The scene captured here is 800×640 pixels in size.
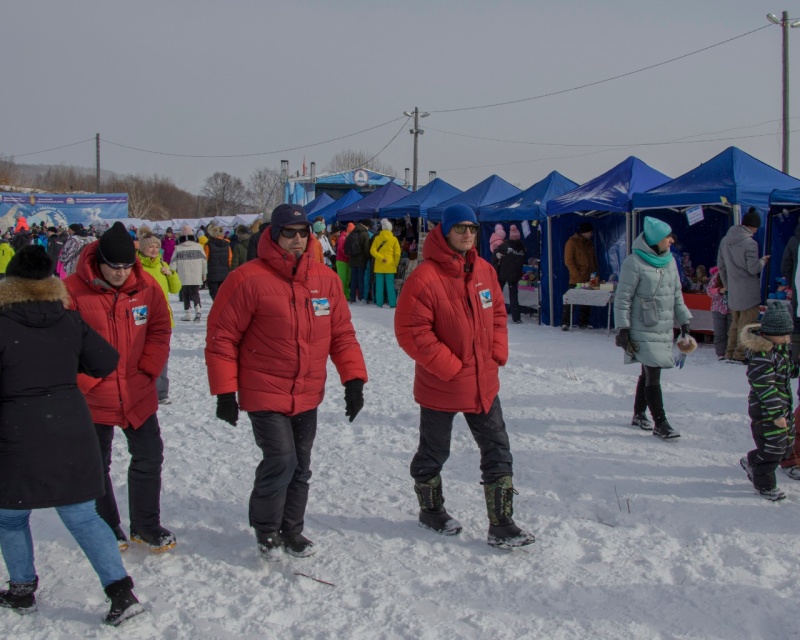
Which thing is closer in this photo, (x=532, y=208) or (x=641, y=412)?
(x=641, y=412)

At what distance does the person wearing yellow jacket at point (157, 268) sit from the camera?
649cm

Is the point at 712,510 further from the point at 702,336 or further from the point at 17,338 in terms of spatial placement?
the point at 702,336

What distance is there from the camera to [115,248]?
336 cm

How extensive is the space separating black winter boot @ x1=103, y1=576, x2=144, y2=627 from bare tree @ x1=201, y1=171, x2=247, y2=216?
9213 cm

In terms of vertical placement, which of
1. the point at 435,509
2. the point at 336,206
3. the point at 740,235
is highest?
the point at 336,206

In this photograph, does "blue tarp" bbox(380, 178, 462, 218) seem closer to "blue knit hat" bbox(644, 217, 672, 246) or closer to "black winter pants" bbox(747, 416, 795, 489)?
"blue knit hat" bbox(644, 217, 672, 246)

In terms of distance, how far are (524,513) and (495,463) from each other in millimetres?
677

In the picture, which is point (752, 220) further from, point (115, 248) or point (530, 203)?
point (115, 248)

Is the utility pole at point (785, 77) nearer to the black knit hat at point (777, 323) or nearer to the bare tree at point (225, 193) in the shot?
the black knit hat at point (777, 323)

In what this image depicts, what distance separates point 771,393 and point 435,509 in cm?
209

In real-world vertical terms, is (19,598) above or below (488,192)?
below

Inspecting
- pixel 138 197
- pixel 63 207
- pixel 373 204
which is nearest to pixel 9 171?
pixel 138 197

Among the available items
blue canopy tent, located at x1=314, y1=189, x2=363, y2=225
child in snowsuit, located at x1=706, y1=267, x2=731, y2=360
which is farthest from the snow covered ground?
blue canopy tent, located at x1=314, y1=189, x2=363, y2=225

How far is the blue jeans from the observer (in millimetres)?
2910
